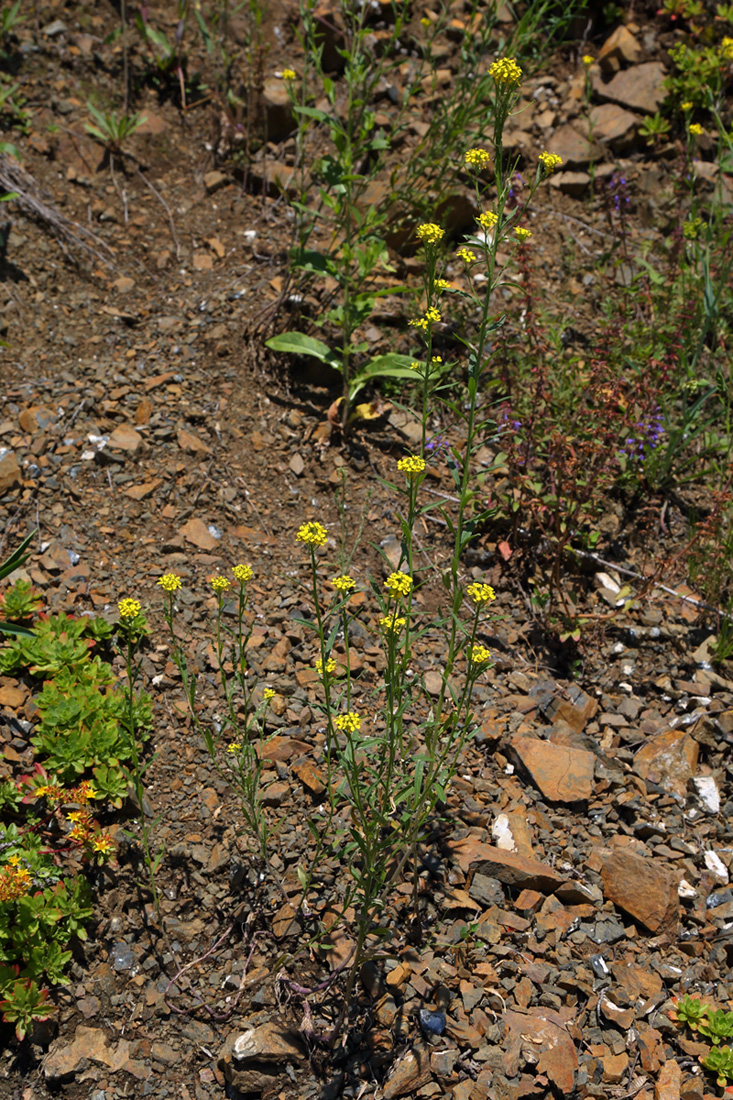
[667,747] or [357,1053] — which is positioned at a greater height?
[667,747]

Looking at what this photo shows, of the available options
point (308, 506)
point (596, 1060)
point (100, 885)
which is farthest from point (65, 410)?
point (596, 1060)

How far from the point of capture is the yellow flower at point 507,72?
2.11 meters

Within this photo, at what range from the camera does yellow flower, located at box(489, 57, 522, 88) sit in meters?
2.11

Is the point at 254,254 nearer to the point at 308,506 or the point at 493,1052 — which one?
the point at 308,506

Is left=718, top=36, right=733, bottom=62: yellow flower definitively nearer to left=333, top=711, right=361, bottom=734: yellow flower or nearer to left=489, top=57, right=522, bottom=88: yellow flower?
left=489, top=57, right=522, bottom=88: yellow flower

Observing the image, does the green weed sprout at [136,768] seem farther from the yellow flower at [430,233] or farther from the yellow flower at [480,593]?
the yellow flower at [430,233]

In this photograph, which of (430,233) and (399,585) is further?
(430,233)

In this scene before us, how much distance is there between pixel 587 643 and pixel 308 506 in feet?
4.36

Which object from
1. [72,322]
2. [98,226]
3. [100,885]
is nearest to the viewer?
[100,885]

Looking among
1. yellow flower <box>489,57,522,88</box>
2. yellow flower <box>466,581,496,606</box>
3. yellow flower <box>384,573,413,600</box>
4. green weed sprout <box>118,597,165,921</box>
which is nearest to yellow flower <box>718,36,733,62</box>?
yellow flower <box>489,57,522,88</box>

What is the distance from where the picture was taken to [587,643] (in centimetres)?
351

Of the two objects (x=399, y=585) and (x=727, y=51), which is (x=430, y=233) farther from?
(x=727, y=51)

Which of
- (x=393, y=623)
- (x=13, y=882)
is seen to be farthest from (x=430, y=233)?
(x=13, y=882)

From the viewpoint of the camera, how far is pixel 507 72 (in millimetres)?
2123
